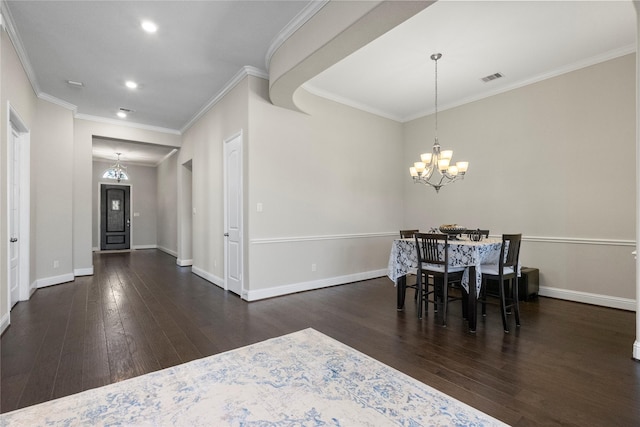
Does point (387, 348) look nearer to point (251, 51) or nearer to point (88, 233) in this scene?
point (251, 51)

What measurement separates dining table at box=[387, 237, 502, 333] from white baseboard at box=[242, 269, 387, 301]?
1411mm

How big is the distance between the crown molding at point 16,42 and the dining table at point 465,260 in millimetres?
4609

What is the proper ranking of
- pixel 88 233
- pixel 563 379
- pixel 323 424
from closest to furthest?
pixel 323 424 → pixel 563 379 → pixel 88 233

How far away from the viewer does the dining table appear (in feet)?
10.3

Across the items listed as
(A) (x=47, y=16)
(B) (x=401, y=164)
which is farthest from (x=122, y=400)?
(B) (x=401, y=164)

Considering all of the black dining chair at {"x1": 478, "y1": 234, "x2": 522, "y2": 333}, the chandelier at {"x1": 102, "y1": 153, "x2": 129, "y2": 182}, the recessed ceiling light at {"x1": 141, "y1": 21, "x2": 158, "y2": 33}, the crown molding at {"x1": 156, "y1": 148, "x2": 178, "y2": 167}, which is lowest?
the black dining chair at {"x1": 478, "y1": 234, "x2": 522, "y2": 333}

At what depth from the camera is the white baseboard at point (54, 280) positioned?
4964 mm

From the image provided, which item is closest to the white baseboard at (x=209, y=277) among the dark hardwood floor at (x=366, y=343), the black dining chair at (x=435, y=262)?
the dark hardwood floor at (x=366, y=343)

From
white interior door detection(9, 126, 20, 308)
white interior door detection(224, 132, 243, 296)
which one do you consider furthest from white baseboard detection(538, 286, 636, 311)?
white interior door detection(9, 126, 20, 308)

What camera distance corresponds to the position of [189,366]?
92.6 inches

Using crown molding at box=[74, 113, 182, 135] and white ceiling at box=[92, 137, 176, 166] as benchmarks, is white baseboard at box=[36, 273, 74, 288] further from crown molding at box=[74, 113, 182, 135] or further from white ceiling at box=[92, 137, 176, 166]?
white ceiling at box=[92, 137, 176, 166]

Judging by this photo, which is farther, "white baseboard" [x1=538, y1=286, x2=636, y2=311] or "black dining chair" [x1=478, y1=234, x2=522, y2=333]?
"white baseboard" [x1=538, y1=286, x2=636, y2=311]

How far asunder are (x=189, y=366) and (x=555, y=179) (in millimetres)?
4977

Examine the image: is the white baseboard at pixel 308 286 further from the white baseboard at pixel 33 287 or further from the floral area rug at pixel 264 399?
the white baseboard at pixel 33 287
